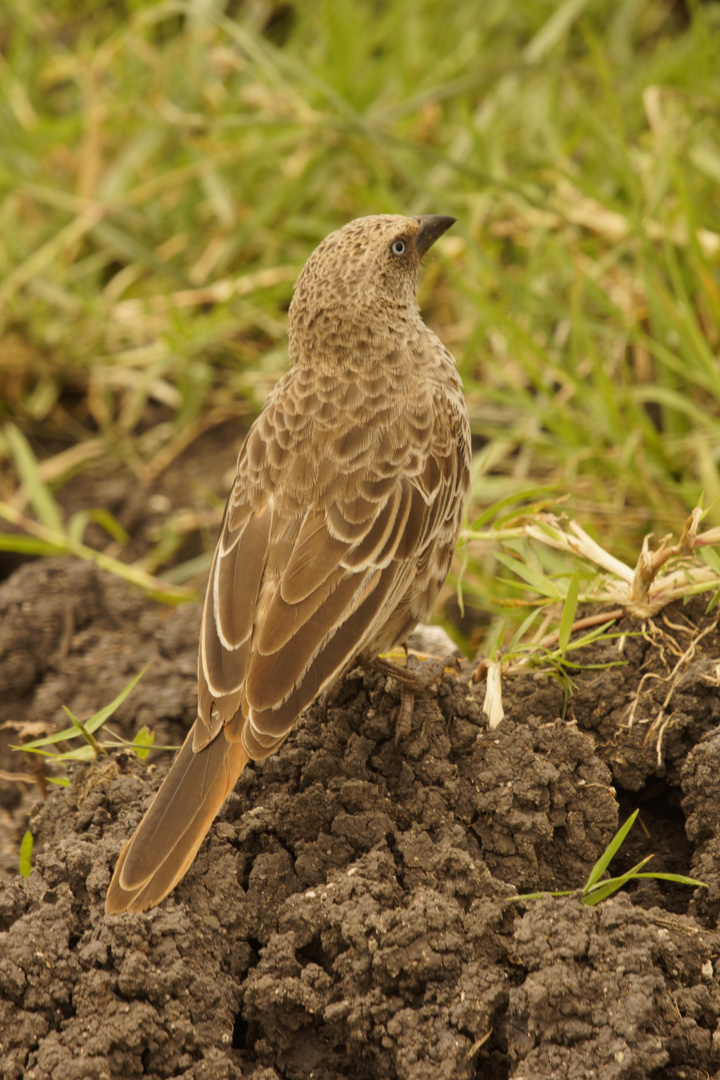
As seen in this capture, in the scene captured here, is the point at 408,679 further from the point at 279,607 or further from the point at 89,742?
the point at 89,742

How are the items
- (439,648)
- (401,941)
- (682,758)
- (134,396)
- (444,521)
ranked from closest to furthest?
(401,941), (682,758), (444,521), (439,648), (134,396)

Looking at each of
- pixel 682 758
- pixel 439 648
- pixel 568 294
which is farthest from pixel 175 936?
pixel 568 294

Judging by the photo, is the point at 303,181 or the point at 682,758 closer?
the point at 682,758

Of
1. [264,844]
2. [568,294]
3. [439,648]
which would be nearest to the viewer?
[264,844]

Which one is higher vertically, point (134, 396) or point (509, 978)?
point (509, 978)

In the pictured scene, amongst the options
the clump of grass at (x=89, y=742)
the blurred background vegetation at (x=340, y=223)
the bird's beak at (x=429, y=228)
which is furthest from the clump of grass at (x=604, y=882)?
the bird's beak at (x=429, y=228)

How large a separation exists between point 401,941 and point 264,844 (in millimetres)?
512

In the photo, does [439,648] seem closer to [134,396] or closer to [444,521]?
[444,521]

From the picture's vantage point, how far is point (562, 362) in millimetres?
5121

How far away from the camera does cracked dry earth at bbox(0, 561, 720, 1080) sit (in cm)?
237

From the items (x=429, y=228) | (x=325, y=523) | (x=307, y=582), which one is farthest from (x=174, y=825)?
(x=429, y=228)

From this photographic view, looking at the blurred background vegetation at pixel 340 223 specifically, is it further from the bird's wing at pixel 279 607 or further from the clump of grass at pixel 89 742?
the clump of grass at pixel 89 742

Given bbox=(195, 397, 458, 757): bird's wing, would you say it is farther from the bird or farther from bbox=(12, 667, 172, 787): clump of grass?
bbox=(12, 667, 172, 787): clump of grass

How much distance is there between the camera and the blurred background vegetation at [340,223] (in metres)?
4.94
